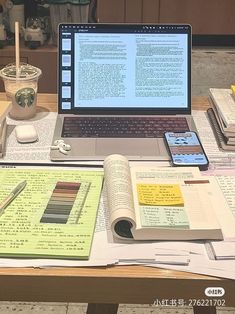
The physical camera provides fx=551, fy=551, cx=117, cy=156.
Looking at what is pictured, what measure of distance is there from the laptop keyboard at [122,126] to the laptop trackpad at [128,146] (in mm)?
25

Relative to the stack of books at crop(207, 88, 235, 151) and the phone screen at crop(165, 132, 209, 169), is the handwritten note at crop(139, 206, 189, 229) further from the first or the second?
the stack of books at crop(207, 88, 235, 151)

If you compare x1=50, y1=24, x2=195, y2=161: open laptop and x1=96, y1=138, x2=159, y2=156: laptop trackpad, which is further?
x1=50, y1=24, x2=195, y2=161: open laptop

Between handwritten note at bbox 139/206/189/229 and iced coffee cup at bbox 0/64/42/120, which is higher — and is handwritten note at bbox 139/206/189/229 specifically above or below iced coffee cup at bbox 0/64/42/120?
below

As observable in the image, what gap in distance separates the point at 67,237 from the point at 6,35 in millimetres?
2207

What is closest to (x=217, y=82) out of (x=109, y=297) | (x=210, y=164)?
(x=210, y=164)

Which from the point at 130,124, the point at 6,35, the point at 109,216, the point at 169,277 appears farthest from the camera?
the point at 6,35

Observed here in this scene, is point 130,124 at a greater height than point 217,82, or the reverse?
point 130,124

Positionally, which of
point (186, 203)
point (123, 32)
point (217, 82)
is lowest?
point (217, 82)

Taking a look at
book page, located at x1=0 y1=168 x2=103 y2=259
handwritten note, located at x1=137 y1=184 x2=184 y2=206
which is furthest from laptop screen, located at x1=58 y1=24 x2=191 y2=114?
handwritten note, located at x1=137 y1=184 x2=184 y2=206

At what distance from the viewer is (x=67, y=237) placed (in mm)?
981

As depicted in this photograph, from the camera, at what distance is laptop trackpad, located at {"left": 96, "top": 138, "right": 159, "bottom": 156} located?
132cm

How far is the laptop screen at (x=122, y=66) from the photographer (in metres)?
1.46

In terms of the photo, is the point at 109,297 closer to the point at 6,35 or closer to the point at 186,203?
the point at 186,203

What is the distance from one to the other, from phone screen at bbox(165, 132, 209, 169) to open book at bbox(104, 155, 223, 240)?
5 centimetres
